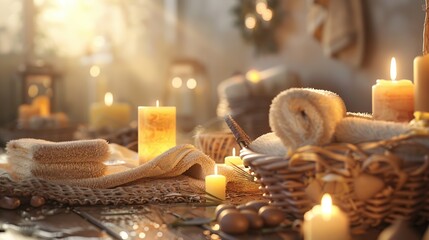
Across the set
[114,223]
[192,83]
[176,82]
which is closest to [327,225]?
[114,223]

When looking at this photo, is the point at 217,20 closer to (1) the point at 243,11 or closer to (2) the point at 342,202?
(1) the point at 243,11

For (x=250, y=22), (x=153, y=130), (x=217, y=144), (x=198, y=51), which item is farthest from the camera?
(x=198, y=51)

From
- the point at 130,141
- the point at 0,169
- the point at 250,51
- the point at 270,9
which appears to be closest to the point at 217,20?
the point at 250,51

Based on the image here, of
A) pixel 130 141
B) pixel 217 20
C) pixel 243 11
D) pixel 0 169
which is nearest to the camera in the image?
pixel 0 169

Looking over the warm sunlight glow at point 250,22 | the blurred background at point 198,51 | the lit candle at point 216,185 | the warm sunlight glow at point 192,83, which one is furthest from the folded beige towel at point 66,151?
the warm sunlight glow at point 192,83

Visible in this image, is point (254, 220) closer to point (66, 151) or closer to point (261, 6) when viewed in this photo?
point (66, 151)

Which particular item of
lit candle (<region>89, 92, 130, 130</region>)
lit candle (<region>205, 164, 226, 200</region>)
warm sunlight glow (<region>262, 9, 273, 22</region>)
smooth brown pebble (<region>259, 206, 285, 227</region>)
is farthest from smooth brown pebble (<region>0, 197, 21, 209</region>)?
warm sunlight glow (<region>262, 9, 273, 22</region>)
